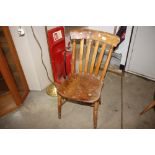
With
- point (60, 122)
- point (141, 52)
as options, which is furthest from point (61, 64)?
point (141, 52)

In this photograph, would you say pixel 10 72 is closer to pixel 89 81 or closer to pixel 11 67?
pixel 11 67

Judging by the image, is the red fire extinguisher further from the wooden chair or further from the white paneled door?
the white paneled door

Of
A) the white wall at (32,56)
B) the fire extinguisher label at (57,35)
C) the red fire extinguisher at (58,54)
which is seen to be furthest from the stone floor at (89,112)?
the fire extinguisher label at (57,35)

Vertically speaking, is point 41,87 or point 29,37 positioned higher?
point 29,37

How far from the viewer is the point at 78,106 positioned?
182 centimetres

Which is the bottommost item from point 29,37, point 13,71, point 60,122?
point 60,122

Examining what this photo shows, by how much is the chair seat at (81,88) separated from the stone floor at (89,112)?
456mm

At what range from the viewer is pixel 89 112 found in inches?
68.7

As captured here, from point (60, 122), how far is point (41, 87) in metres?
0.61

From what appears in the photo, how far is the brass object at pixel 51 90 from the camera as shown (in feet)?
6.40

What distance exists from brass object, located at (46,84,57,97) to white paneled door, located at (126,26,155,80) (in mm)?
1166

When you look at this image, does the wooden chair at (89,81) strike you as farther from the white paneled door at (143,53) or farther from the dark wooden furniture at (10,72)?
the white paneled door at (143,53)

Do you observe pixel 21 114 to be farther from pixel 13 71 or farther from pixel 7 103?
pixel 13 71

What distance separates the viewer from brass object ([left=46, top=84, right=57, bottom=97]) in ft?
6.40
